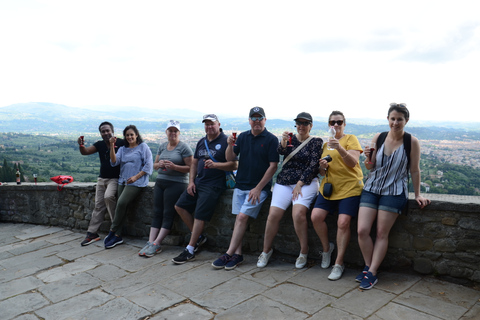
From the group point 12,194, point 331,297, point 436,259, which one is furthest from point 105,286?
point 12,194

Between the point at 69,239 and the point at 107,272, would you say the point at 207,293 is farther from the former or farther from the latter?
the point at 69,239

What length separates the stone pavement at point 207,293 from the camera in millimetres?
2592

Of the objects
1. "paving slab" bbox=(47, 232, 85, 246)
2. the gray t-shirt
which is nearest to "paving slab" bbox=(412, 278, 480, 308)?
the gray t-shirt

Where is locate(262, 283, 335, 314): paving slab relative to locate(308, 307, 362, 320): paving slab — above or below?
below

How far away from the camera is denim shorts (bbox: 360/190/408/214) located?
2.98 m

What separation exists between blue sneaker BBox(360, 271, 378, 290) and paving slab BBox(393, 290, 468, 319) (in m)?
0.25

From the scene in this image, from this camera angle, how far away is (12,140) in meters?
47.8

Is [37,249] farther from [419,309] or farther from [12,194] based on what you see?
[419,309]

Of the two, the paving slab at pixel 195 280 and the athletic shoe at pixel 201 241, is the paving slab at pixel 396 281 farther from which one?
the athletic shoe at pixel 201 241

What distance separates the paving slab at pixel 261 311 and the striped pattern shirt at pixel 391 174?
1341mm

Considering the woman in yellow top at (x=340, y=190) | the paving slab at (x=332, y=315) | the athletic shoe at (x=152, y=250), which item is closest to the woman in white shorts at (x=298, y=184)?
the woman in yellow top at (x=340, y=190)

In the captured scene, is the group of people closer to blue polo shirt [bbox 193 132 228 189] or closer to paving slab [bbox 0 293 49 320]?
blue polo shirt [bbox 193 132 228 189]

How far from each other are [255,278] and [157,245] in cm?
160

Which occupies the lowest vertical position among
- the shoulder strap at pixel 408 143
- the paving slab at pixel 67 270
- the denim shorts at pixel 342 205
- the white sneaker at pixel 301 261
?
the paving slab at pixel 67 270
